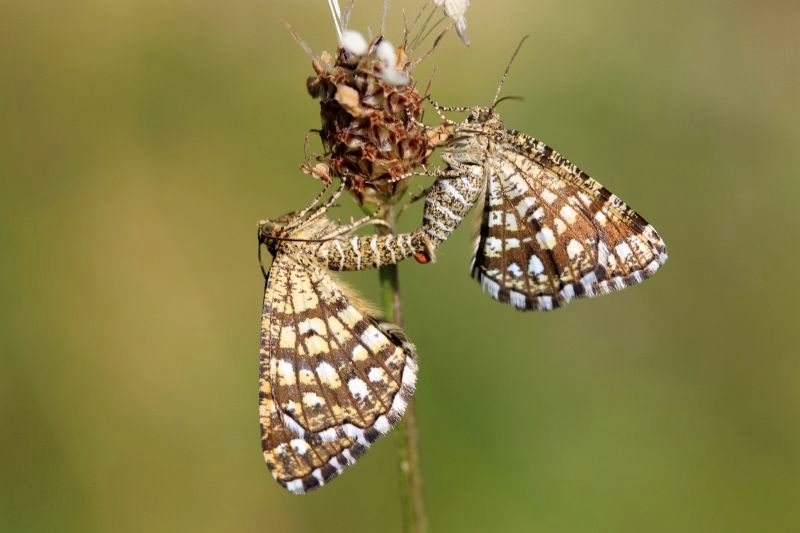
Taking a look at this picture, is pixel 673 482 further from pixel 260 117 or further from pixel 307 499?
pixel 260 117

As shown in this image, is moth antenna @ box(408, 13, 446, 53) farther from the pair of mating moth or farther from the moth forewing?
the moth forewing

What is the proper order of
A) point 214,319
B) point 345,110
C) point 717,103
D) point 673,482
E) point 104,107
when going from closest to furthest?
point 345,110 → point 673,482 → point 214,319 → point 104,107 → point 717,103

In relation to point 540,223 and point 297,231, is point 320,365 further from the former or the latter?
point 540,223

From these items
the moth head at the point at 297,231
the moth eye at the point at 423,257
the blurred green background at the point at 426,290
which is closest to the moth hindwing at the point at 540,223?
the moth eye at the point at 423,257

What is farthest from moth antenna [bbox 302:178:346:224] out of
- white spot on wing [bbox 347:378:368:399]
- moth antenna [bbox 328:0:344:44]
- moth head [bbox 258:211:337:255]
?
white spot on wing [bbox 347:378:368:399]

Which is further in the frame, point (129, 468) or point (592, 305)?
point (592, 305)

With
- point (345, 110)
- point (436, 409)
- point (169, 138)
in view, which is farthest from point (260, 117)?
point (345, 110)

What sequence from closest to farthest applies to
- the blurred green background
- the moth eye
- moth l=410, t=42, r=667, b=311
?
the moth eye → moth l=410, t=42, r=667, b=311 → the blurred green background

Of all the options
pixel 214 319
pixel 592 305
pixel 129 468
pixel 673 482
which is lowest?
pixel 673 482
